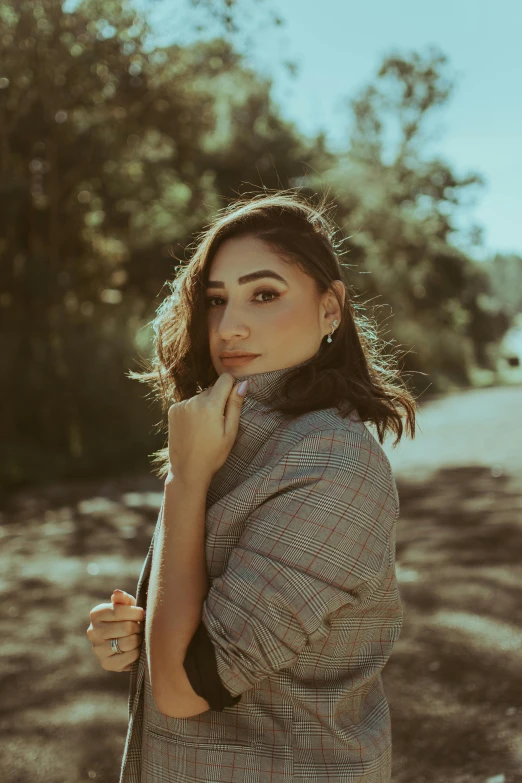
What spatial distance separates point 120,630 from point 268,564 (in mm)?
497

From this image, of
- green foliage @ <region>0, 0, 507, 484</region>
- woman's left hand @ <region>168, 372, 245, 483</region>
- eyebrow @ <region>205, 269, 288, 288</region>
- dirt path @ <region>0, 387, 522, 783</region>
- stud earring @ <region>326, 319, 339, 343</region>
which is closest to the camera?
woman's left hand @ <region>168, 372, 245, 483</region>

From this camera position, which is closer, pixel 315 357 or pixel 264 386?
pixel 264 386

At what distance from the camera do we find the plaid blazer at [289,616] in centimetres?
151

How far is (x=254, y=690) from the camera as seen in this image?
1.66 metres

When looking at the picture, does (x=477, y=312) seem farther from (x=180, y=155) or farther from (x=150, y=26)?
(x=150, y=26)

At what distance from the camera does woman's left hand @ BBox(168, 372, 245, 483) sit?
170 centimetres

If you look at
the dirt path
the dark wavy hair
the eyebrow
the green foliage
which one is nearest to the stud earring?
the dark wavy hair

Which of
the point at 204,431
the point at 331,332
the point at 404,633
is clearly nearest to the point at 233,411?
the point at 204,431

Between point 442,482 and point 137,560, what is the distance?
464 cm

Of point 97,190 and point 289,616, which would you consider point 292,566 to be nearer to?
point 289,616

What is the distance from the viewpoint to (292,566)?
1520 millimetres

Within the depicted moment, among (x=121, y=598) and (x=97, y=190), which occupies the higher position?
(x=97, y=190)

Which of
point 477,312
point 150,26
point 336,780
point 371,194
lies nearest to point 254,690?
point 336,780

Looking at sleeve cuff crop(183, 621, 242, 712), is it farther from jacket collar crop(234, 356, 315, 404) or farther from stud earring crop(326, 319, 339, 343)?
stud earring crop(326, 319, 339, 343)
